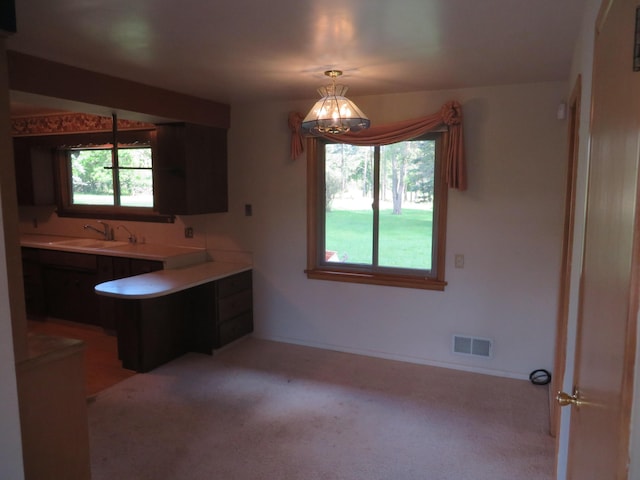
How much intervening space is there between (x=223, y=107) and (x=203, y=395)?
2604mm

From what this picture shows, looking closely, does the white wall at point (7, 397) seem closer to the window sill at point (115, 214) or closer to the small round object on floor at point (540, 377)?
the small round object on floor at point (540, 377)

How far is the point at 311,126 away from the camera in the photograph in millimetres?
2812

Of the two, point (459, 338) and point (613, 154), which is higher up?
point (613, 154)

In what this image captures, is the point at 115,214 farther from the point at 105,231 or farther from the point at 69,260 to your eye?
the point at 69,260

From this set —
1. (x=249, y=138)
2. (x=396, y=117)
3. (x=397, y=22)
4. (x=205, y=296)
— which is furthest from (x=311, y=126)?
(x=205, y=296)

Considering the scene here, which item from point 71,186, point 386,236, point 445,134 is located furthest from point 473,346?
point 71,186

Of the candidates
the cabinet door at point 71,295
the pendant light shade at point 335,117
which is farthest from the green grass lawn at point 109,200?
the pendant light shade at point 335,117

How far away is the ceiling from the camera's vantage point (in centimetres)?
193

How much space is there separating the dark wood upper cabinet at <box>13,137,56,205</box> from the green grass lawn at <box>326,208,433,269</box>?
140 inches

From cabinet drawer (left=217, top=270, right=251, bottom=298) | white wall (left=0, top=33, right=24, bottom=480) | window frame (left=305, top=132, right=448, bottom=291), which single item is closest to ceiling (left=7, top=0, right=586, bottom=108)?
window frame (left=305, top=132, right=448, bottom=291)

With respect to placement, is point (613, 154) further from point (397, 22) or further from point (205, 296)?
point (205, 296)

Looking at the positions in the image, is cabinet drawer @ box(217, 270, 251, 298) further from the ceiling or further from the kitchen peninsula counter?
the ceiling

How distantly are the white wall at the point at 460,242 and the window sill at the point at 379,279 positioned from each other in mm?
68

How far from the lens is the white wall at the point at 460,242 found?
3.48 m
